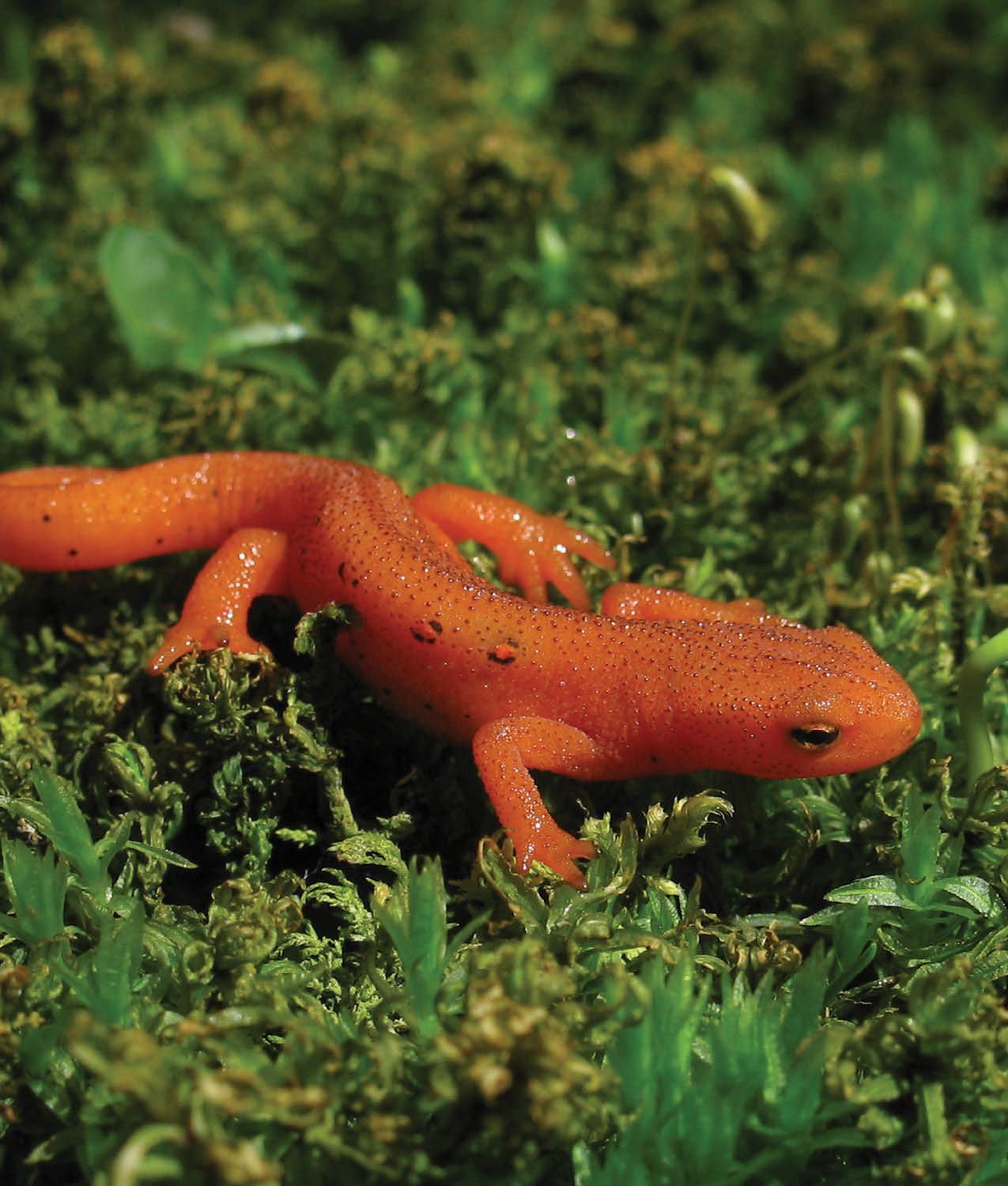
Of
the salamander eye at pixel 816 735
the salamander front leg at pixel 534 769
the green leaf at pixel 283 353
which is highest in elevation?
the green leaf at pixel 283 353

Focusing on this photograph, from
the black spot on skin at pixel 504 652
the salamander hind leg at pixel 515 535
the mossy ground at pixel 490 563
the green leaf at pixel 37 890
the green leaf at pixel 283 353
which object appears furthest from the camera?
the green leaf at pixel 283 353

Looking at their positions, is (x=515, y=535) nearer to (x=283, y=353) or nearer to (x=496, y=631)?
(x=496, y=631)

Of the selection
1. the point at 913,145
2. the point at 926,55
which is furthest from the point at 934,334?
the point at 926,55

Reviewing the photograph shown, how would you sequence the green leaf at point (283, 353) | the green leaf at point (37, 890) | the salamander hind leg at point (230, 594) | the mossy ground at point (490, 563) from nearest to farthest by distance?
the mossy ground at point (490, 563) → the green leaf at point (37, 890) → the salamander hind leg at point (230, 594) → the green leaf at point (283, 353)

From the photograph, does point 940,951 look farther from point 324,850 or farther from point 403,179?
point 403,179

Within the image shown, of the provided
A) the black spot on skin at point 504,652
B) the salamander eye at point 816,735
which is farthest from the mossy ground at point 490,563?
the black spot on skin at point 504,652

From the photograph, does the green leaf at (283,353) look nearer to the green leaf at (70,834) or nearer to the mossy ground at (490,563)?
the mossy ground at (490,563)

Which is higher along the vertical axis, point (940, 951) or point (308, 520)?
point (308, 520)
